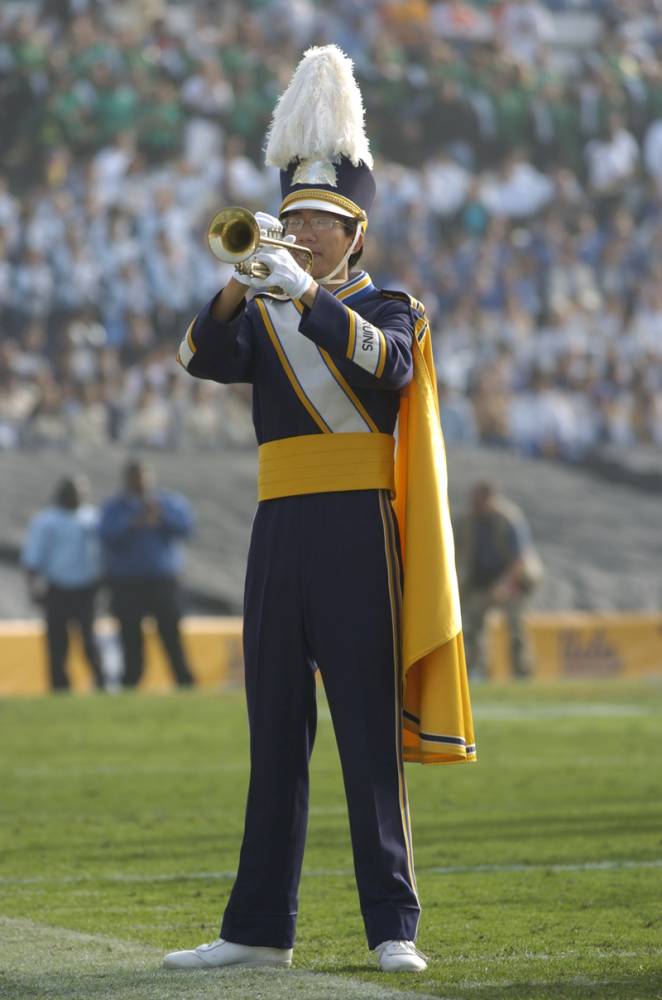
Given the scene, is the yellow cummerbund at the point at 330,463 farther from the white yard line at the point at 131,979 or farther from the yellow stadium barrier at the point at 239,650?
the yellow stadium barrier at the point at 239,650

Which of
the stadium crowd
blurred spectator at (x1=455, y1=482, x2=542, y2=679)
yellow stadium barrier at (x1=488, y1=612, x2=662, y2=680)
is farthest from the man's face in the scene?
the stadium crowd

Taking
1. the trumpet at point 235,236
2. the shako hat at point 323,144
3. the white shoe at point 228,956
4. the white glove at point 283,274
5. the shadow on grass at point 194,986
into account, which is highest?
the shako hat at point 323,144

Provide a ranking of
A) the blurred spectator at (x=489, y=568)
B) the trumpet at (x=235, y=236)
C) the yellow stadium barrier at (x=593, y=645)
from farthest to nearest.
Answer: the yellow stadium barrier at (x=593, y=645), the blurred spectator at (x=489, y=568), the trumpet at (x=235, y=236)

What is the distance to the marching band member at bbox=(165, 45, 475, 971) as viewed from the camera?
16.2 feet

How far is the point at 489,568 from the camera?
17.1m

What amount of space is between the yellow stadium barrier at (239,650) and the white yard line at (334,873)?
9.41m

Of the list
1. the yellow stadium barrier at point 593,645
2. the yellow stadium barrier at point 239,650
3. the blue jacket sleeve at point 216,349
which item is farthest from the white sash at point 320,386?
the yellow stadium barrier at point 593,645

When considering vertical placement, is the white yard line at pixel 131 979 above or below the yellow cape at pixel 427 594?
below

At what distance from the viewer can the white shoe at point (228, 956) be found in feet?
16.0

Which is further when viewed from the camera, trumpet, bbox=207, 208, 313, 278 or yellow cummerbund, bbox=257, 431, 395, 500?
yellow cummerbund, bbox=257, 431, 395, 500

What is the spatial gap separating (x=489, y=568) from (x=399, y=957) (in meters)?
12.4

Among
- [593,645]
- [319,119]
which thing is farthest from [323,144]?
Result: [593,645]

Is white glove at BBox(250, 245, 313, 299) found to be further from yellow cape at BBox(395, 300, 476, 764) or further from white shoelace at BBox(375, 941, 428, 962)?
white shoelace at BBox(375, 941, 428, 962)

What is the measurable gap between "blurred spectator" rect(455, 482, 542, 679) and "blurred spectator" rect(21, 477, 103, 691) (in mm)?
3215
